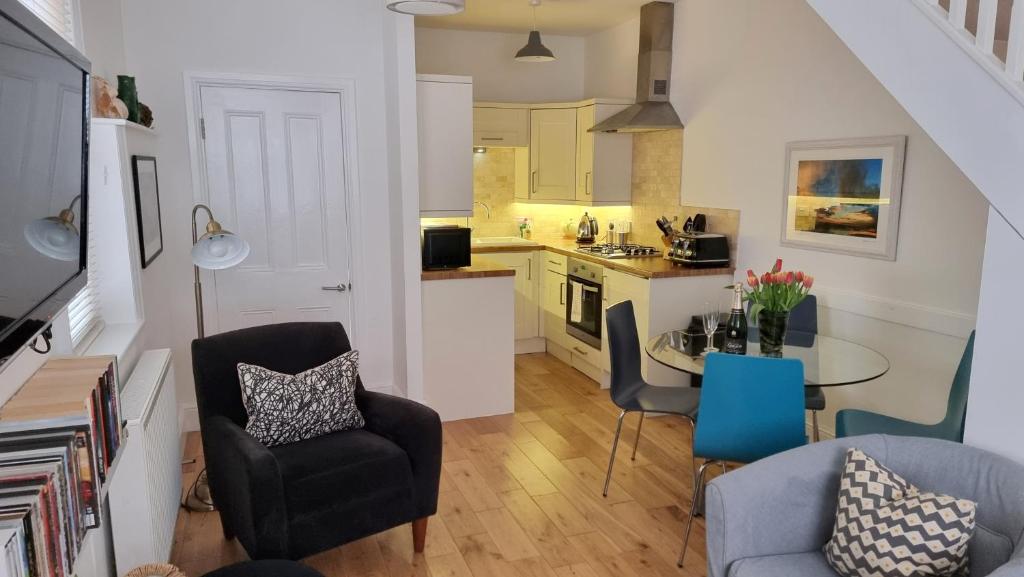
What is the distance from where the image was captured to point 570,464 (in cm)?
378

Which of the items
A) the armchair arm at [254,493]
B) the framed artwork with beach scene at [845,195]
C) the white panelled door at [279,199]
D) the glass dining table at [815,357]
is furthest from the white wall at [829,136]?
the armchair arm at [254,493]

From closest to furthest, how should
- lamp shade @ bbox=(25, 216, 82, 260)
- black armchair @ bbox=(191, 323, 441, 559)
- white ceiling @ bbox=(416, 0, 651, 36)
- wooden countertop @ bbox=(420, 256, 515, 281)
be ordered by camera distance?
lamp shade @ bbox=(25, 216, 82, 260)
black armchair @ bbox=(191, 323, 441, 559)
wooden countertop @ bbox=(420, 256, 515, 281)
white ceiling @ bbox=(416, 0, 651, 36)

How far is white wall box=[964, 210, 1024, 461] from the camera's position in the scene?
2.06m

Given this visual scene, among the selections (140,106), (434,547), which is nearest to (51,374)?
(434,547)

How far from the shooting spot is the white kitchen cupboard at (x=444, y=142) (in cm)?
426

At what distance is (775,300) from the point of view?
2949 mm

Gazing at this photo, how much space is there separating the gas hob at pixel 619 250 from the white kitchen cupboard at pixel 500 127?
1.14 meters

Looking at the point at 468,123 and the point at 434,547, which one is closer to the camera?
the point at 434,547

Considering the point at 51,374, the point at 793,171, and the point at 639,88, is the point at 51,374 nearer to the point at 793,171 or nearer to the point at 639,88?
the point at 793,171

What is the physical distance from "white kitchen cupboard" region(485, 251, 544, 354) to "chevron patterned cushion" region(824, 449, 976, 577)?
4.00 meters

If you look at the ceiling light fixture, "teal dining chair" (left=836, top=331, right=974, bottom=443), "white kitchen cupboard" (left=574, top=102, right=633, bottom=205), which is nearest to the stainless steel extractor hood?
"white kitchen cupboard" (left=574, top=102, right=633, bottom=205)

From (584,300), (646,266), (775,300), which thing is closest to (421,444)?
(775,300)

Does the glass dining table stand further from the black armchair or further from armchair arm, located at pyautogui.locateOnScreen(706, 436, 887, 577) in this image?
the black armchair

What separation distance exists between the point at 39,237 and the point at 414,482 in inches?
68.8
